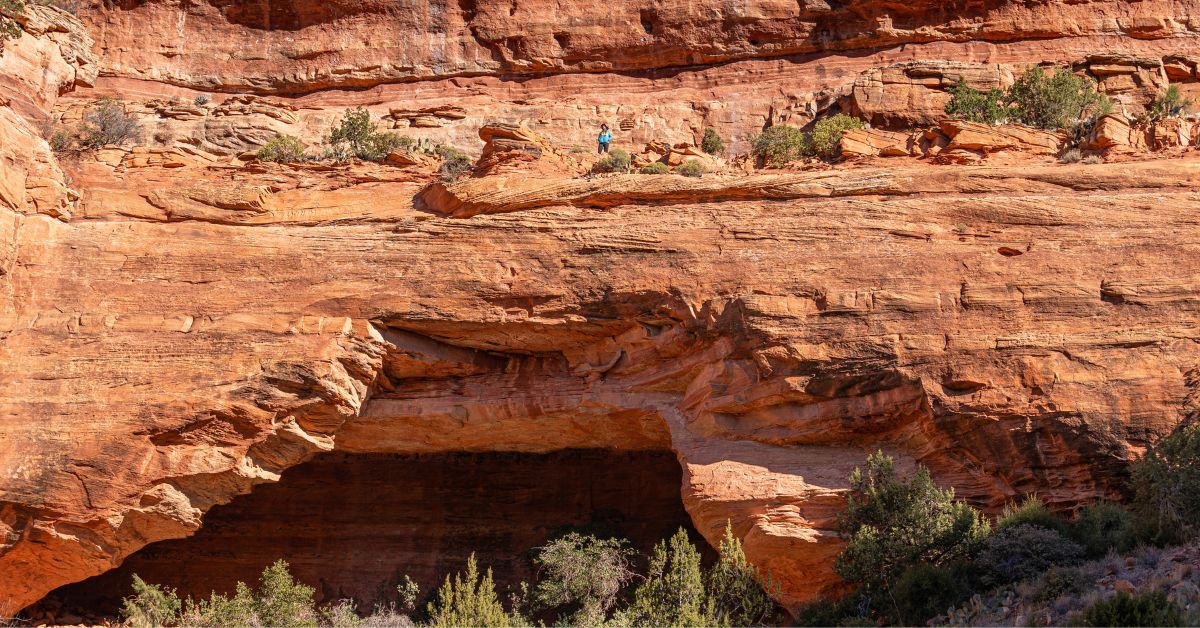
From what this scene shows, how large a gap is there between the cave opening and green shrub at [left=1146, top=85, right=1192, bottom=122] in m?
9.90

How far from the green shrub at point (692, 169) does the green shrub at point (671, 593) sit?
17.5 ft

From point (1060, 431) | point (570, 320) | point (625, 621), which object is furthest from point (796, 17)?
point (625, 621)

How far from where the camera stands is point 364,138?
20594mm

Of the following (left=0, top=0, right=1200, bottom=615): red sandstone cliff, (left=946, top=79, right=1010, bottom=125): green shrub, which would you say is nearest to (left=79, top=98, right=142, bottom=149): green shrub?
(left=0, top=0, right=1200, bottom=615): red sandstone cliff

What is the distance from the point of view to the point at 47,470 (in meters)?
14.5

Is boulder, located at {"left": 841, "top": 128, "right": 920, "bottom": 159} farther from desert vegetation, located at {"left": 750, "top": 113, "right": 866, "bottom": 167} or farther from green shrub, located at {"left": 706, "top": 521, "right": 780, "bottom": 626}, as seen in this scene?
green shrub, located at {"left": 706, "top": 521, "right": 780, "bottom": 626}

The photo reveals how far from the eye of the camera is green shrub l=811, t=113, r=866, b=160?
18.1 m

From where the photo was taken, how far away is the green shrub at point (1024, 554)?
38.3ft

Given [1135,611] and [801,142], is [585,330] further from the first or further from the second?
[1135,611]

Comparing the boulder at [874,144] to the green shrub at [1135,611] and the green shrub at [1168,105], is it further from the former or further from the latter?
the green shrub at [1135,611]

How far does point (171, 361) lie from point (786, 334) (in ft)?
26.4

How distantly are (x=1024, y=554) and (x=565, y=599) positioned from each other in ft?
21.7

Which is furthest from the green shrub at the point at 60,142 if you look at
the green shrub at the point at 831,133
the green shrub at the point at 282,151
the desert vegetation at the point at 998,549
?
the desert vegetation at the point at 998,549

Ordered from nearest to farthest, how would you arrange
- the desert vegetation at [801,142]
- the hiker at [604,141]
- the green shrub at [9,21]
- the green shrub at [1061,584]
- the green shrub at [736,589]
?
the green shrub at [1061,584]
the green shrub at [736,589]
the desert vegetation at [801,142]
the green shrub at [9,21]
the hiker at [604,141]
